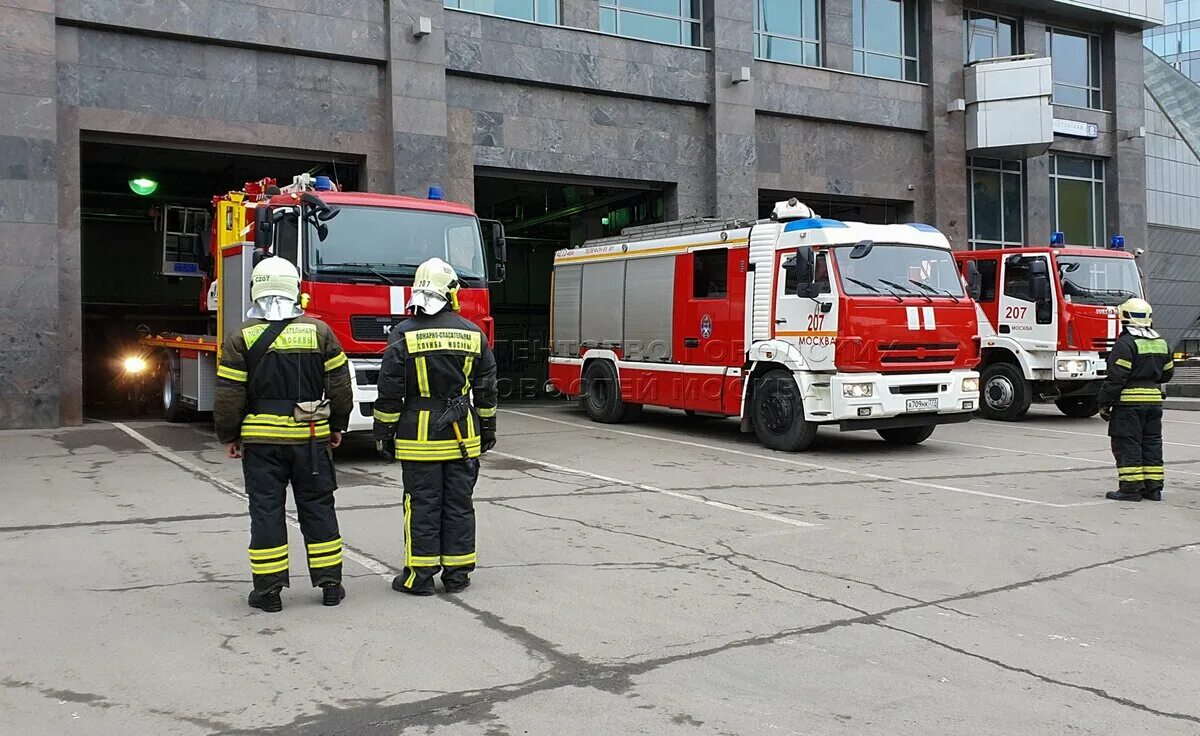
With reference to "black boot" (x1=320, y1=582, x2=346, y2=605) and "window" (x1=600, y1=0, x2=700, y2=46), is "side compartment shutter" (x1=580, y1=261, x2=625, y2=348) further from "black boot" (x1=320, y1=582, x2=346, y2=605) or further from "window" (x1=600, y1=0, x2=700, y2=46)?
"black boot" (x1=320, y1=582, x2=346, y2=605)

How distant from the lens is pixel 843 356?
1185 centimetres

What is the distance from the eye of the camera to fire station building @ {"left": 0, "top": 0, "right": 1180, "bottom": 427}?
1577 centimetres

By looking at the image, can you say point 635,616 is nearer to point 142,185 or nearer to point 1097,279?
point 1097,279

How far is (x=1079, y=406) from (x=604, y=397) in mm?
8363

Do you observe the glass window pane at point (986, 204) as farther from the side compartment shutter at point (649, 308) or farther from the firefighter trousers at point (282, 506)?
the firefighter trousers at point (282, 506)

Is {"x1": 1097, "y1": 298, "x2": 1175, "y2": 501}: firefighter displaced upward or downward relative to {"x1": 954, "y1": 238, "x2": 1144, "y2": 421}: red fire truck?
downward

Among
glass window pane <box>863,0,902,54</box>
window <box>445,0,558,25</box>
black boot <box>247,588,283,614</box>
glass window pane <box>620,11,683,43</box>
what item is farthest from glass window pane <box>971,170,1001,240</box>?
black boot <box>247,588,283,614</box>

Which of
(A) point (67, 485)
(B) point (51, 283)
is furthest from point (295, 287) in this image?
(B) point (51, 283)

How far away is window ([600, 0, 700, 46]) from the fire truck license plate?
37.5 feet

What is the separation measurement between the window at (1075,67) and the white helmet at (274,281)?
26.0 m

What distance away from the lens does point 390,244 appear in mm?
11156

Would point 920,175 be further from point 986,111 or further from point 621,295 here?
point 621,295

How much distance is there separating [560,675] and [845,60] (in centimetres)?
2150

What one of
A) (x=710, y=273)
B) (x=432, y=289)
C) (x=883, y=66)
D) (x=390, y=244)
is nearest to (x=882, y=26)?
(x=883, y=66)
